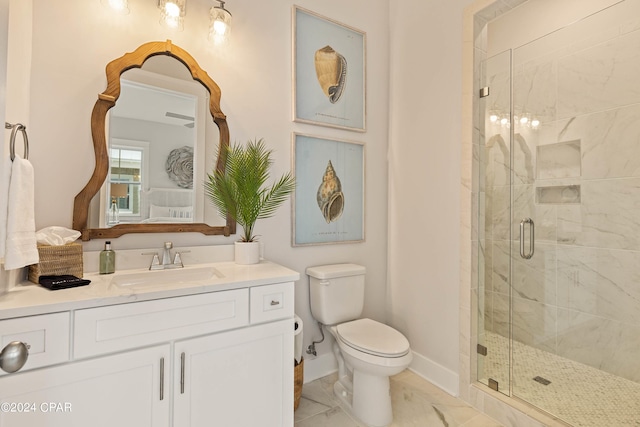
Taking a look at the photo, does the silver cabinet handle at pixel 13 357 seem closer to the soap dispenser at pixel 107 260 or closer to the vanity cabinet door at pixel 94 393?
the vanity cabinet door at pixel 94 393

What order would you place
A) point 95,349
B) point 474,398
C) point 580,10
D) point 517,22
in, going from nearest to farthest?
point 95,349 < point 474,398 < point 580,10 < point 517,22

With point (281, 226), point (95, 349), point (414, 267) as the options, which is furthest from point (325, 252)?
point (95, 349)

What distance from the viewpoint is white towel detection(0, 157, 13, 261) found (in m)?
0.94

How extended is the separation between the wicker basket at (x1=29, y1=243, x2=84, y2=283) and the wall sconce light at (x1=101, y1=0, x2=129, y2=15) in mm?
1157

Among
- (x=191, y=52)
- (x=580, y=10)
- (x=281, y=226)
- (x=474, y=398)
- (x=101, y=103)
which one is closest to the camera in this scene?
(x=101, y=103)

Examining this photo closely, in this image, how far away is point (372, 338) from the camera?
1770 millimetres

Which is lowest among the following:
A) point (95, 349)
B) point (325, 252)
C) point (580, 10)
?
point (95, 349)

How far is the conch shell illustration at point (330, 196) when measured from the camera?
2.16 metres

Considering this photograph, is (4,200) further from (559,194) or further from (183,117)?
(559,194)

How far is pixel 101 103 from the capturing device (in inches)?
58.0

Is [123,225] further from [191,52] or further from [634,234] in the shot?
[634,234]

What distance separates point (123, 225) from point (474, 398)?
2.18 meters

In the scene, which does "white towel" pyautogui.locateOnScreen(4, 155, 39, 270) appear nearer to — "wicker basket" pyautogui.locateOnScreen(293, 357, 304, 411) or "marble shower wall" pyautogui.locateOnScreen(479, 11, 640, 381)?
"wicker basket" pyautogui.locateOnScreen(293, 357, 304, 411)

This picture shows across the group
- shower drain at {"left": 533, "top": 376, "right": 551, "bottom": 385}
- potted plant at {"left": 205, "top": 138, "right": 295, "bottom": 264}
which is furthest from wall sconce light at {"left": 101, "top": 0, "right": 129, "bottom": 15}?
shower drain at {"left": 533, "top": 376, "right": 551, "bottom": 385}
